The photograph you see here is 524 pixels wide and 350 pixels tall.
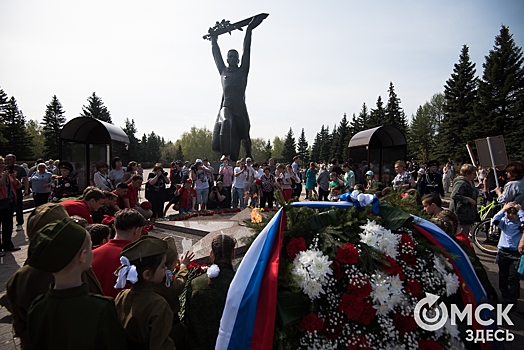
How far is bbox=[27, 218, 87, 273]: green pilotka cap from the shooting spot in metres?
1.67

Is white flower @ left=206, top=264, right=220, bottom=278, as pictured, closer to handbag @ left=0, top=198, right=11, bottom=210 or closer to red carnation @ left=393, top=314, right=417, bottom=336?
red carnation @ left=393, top=314, right=417, bottom=336

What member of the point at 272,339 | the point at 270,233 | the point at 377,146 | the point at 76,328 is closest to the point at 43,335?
the point at 76,328

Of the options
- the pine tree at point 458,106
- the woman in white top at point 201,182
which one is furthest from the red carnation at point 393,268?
the pine tree at point 458,106

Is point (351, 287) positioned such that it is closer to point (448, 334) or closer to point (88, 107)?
point (448, 334)

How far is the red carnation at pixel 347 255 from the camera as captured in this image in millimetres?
1889

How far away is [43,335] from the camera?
5.55 ft

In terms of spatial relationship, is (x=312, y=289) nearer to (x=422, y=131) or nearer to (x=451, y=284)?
(x=451, y=284)

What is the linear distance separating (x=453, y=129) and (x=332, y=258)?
39931 mm

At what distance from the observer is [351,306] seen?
5.94 feet

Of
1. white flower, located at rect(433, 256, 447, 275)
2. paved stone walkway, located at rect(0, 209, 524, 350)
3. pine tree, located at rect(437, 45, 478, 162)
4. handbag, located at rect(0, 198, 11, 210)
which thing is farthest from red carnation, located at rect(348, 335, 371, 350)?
pine tree, located at rect(437, 45, 478, 162)

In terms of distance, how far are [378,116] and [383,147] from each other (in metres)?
33.5

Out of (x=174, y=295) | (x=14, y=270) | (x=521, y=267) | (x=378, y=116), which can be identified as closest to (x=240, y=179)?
(x=14, y=270)

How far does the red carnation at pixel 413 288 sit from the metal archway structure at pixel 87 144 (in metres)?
11.2

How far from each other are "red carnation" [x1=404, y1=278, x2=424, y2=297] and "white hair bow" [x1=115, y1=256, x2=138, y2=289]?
5.16 feet
